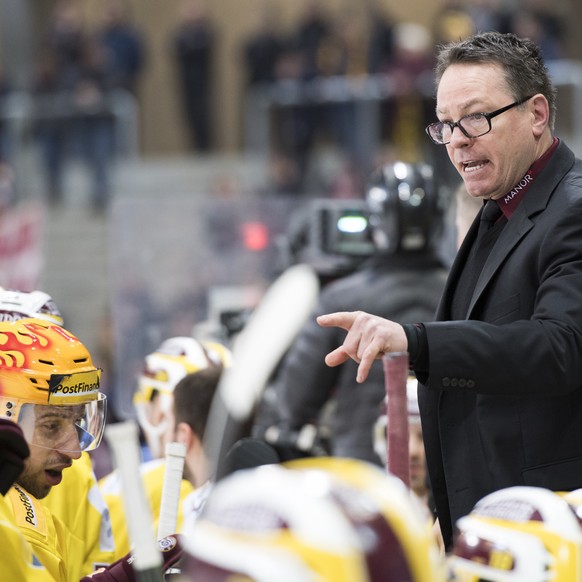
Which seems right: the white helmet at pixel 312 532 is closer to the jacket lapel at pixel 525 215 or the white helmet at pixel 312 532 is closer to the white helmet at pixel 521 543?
the white helmet at pixel 521 543

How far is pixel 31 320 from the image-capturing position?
11.3ft

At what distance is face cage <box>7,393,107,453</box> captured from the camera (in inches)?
130

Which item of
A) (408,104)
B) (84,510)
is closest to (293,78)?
(408,104)

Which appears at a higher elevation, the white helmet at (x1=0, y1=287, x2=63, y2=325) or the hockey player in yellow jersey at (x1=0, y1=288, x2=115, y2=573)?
the white helmet at (x1=0, y1=287, x2=63, y2=325)

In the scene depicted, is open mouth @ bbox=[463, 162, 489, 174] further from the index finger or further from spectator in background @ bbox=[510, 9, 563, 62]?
spectator in background @ bbox=[510, 9, 563, 62]

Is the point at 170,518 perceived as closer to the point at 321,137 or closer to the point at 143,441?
the point at 143,441

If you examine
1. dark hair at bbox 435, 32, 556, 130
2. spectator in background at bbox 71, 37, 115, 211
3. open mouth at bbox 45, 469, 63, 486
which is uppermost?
dark hair at bbox 435, 32, 556, 130

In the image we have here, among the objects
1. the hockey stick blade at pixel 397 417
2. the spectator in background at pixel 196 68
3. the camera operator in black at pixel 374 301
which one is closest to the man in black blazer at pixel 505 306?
the hockey stick blade at pixel 397 417

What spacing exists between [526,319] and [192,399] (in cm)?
162

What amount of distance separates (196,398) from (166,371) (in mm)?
303

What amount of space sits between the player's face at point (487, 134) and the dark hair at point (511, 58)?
2 cm

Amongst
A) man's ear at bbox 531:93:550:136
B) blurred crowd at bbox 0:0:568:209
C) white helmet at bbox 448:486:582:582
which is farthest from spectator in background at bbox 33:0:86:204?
white helmet at bbox 448:486:582:582

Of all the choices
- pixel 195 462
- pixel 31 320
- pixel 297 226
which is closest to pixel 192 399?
pixel 195 462

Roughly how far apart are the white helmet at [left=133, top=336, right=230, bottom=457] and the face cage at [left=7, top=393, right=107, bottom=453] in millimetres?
996
